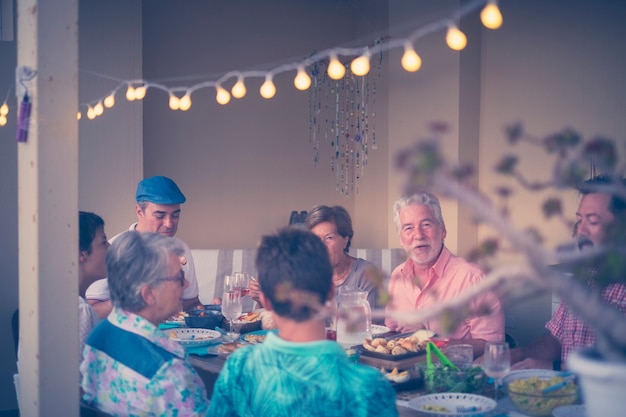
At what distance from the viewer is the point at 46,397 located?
215 cm

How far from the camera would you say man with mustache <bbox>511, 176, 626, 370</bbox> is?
2711mm

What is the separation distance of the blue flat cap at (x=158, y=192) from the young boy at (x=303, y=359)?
2.29 metres

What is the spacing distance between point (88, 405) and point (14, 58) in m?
3.32

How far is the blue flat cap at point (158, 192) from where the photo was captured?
4.13m

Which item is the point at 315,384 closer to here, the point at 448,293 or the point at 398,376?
the point at 398,376

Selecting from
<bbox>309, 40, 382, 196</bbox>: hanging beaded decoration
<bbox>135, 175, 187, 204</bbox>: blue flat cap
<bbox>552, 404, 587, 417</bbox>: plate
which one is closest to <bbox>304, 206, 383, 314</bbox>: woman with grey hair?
<bbox>135, 175, 187, 204</bbox>: blue flat cap

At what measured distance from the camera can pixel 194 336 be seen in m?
3.28

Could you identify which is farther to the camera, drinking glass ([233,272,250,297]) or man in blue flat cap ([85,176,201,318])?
man in blue flat cap ([85,176,201,318])

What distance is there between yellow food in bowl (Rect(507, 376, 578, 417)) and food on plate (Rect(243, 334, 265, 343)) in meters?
1.22

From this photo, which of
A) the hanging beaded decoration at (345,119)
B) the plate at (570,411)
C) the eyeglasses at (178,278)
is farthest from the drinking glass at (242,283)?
the hanging beaded decoration at (345,119)

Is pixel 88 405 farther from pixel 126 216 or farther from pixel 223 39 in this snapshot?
pixel 223 39

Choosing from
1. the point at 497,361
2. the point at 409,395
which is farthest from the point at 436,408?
the point at 497,361

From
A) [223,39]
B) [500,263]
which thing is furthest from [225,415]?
[223,39]

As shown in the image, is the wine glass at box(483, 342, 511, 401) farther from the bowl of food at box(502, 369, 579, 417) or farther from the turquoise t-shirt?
the turquoise t-shirt
